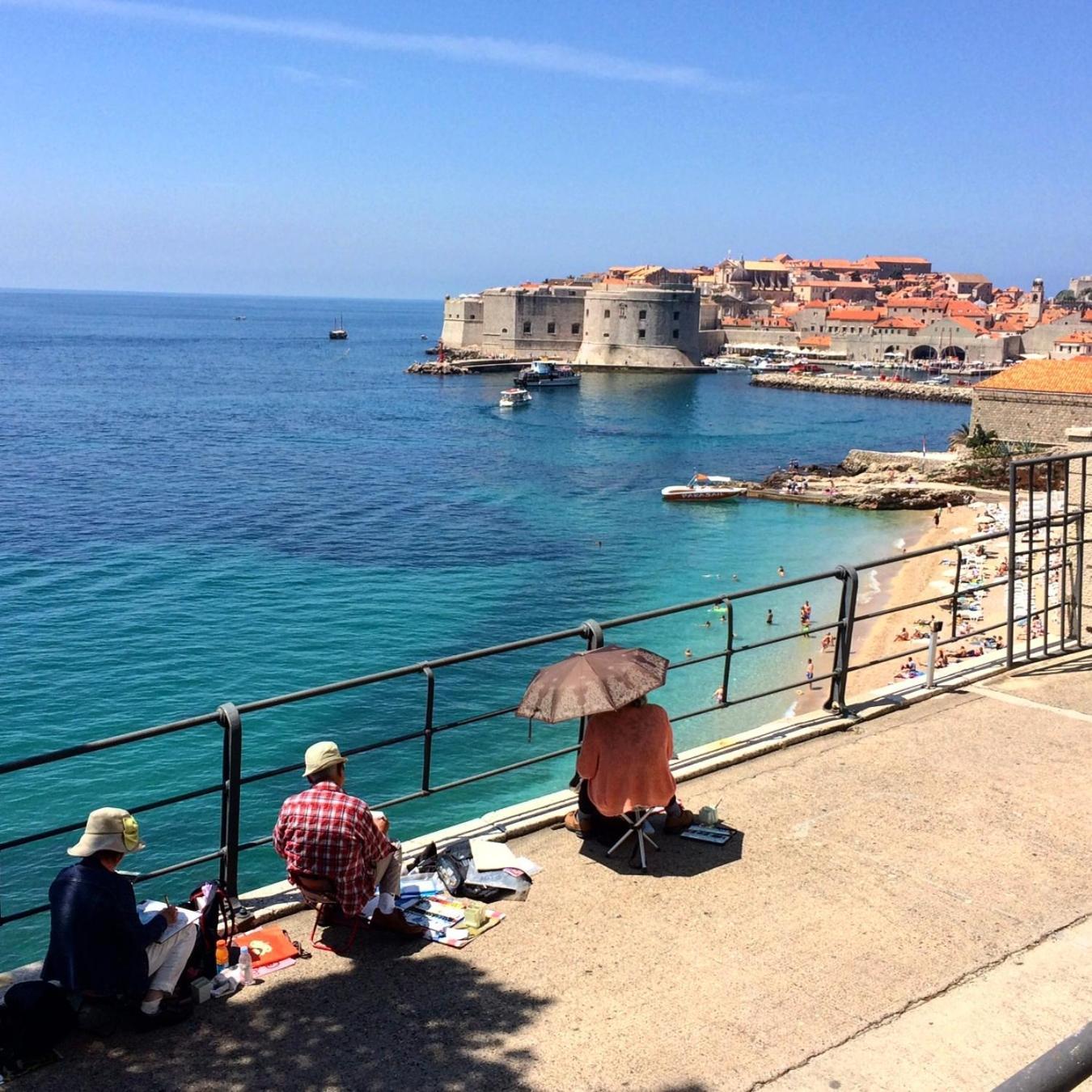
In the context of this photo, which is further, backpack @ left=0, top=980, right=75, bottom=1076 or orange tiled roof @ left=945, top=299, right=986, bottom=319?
orange tiled roof @ left=945, top=299, right=986, bottom=319

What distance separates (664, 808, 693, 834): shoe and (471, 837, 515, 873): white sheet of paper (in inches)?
31.4

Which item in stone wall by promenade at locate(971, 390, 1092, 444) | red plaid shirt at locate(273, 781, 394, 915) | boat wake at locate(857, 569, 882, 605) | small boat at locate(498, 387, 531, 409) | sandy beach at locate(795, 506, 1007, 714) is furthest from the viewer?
small boat at locate(498, 387, 531, 409)

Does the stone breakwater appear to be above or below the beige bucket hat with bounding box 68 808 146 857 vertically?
above

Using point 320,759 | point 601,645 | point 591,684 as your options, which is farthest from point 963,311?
point 320,759

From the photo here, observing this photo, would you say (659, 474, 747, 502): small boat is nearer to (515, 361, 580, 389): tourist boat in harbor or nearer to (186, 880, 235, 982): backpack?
(186, 880, 235, 982): backpack

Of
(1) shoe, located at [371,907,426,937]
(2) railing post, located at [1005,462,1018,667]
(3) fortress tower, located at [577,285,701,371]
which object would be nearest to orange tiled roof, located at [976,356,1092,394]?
(2) railing post, located at [1005,462,1018,667]

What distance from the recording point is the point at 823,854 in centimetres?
538

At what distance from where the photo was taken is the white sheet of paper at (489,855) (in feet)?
16.8

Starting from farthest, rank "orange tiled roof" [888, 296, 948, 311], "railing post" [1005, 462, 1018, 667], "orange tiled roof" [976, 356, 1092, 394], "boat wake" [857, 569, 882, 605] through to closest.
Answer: "orange tiled roof" [888, 296, 948, 311], "orange tiled roof" [976, 356, 1092, 394], "boat wake" [857, 569, 882, 605], "railing post" [1005, 462, 1018, 667]

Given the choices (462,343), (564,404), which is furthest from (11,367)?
(564,404)

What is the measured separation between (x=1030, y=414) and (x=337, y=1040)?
166 feet

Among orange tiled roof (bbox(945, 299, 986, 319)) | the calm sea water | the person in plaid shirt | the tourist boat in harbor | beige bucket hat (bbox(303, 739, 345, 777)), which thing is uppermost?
orange tiled roof (bbox(945, 299, 986, 319))

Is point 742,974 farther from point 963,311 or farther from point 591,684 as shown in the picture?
point 963,311

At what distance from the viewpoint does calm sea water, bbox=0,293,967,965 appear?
58.7ft
